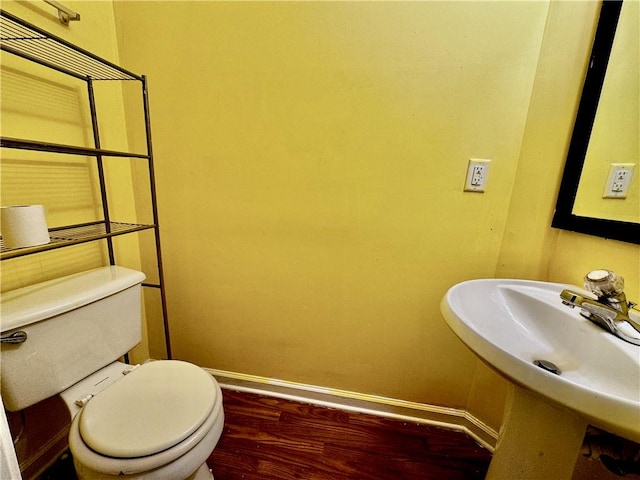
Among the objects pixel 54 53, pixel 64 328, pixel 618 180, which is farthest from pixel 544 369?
pixel 54 53

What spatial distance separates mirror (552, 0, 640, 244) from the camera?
0.76m

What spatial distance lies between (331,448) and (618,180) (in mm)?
1380

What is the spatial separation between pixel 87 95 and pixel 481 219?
63.3 inches

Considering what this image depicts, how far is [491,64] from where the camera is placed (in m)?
0.96

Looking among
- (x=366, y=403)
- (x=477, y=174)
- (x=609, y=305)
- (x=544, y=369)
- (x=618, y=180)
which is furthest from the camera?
(x=366, y=403)

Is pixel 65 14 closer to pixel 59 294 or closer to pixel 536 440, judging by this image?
pixel 59 294

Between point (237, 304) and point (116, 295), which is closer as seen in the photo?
point (116, 295)

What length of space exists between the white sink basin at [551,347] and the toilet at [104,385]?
78 centimetres

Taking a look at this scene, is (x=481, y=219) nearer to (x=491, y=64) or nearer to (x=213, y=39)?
(x=491, y=64)

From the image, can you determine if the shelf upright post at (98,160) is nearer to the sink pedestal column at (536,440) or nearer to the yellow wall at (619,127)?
the sink pedestal column at (536,440)

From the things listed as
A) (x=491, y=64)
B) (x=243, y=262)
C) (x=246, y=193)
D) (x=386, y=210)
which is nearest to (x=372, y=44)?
(x=491, y=64)

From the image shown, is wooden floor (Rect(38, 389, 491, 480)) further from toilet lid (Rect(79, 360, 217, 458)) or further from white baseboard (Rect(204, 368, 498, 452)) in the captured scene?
toilet lid (Rect(79, 360, 217, 458))

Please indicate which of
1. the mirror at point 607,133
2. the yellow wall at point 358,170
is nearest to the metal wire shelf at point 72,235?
the yellow wall at point 358,170

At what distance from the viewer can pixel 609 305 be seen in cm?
65
